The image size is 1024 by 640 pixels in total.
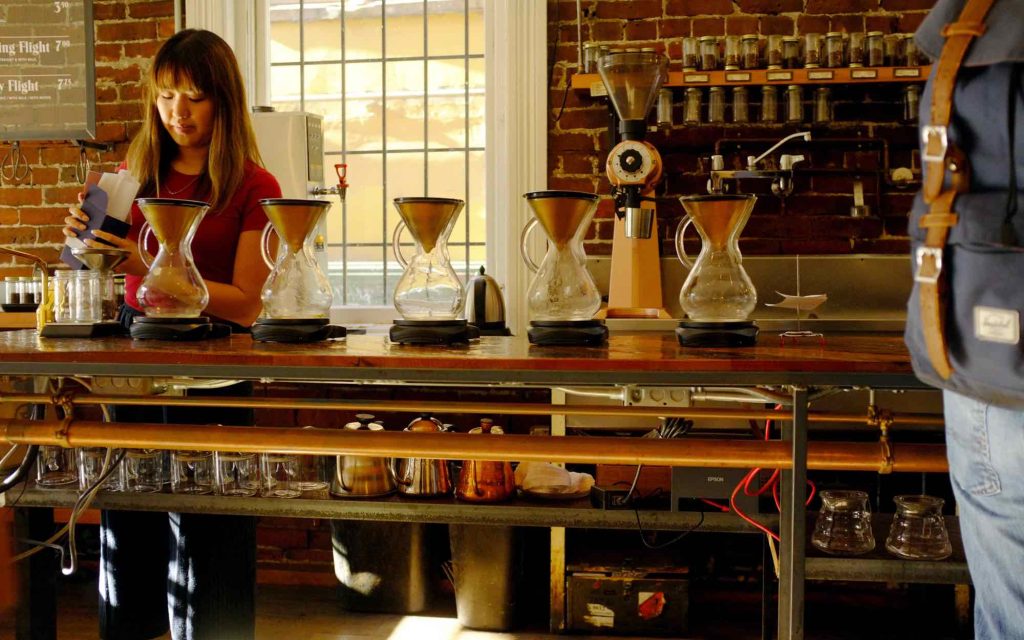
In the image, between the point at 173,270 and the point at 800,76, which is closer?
the point at 173,270

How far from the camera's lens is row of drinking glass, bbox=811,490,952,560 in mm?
1779

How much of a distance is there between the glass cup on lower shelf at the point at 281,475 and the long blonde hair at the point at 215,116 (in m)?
0.67

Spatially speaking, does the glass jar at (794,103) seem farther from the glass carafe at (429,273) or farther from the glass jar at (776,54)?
the glass carafe at (429,273)

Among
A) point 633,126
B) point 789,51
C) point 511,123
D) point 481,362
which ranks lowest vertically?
point 481,362

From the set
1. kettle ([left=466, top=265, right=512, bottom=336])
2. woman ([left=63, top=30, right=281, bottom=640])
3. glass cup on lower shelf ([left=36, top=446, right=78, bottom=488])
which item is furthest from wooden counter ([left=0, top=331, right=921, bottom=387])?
kettle ([left=466, top=265, right=512, bottom=336])

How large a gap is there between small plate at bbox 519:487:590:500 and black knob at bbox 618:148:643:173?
0.85 metres

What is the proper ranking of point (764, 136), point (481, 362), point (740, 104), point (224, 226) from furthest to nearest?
1. point (764, 136)
2. point (740, 104)
3. point (224, 226)
4. point (481, 362)

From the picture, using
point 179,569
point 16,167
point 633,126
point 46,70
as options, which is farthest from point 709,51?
point 16,167

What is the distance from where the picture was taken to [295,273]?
170 cm

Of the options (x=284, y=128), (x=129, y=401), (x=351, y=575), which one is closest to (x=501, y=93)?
(x=284, y=128)

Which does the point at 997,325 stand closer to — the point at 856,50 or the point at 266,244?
the point at 266,244

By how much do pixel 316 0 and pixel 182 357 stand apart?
285 centimetres

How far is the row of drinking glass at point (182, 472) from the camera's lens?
2.23m

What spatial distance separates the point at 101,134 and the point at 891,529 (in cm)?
336
